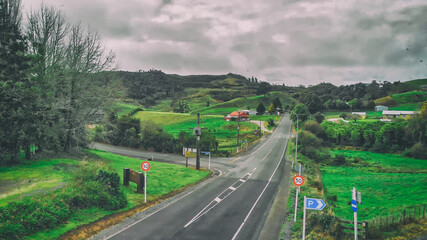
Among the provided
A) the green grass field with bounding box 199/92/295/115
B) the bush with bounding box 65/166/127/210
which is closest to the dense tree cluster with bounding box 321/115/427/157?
the bush with bounding box 65/166/127/210

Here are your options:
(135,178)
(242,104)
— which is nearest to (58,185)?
(135,178)

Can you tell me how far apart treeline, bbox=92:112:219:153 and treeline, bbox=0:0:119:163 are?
17.9 metres

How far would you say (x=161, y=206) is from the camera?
18.0m

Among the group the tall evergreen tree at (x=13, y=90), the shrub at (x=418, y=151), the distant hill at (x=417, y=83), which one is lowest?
the shrub at (x=418, y=151)

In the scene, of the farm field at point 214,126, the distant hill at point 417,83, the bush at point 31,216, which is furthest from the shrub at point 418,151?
the distant hill at point 417,83

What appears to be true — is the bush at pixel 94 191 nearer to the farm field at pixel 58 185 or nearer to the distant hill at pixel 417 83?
the farm field at pixel 58 185

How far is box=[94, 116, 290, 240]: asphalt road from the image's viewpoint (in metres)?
13.6

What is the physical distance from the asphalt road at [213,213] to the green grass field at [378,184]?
23.7ft

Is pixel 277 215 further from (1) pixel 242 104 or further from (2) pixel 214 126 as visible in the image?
(1) pixel 242 104

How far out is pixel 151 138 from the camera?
53938mm

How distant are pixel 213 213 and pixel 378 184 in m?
25.4

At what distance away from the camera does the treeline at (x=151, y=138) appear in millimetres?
49000

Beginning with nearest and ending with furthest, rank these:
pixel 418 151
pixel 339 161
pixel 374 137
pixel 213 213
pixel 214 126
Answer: pixel 213 213, pixel 339 161, pixel 418 151, pixel 374 137, pixel 214 126

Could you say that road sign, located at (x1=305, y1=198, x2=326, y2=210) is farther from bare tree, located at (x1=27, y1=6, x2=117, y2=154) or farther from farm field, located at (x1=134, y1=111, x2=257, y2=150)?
farm field, located at (x1=134, y1=111, x2=257, y2=150)
